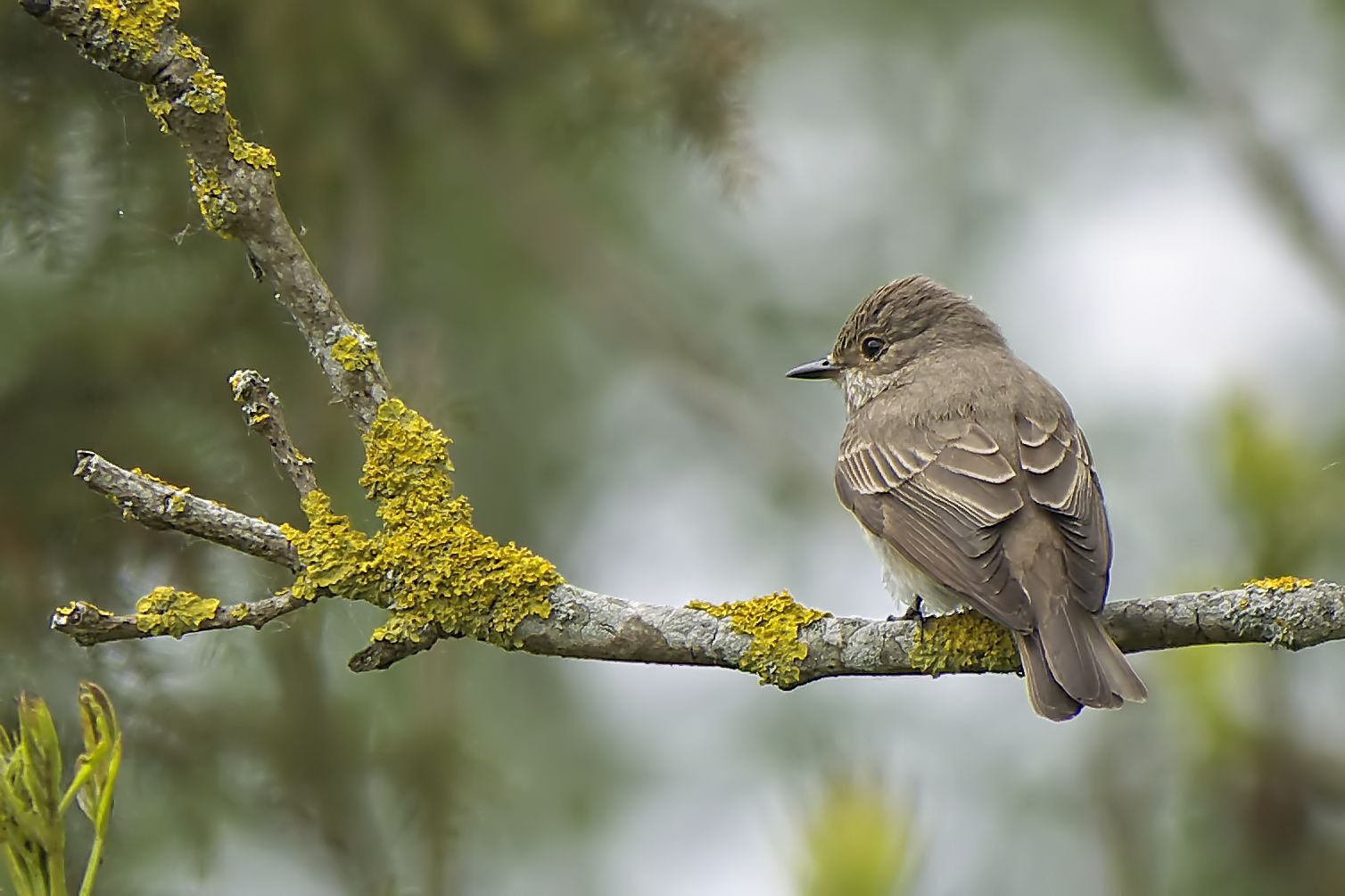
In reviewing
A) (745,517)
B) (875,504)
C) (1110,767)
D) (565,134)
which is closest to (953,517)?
(875,504)

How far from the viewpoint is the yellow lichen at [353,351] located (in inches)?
127

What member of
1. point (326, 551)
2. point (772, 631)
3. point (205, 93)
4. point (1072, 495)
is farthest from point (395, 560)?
point (1072, 495)

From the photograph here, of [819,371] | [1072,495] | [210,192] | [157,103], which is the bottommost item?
[210,192]

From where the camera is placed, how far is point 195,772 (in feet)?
12.5

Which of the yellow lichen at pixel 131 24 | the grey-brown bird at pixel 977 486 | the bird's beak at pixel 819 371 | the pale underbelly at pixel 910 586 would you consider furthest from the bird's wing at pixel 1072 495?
the yellow lichen at pixel 131 24

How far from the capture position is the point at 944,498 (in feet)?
14.4

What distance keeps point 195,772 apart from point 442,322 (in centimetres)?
222

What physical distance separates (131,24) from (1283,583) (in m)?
2.52

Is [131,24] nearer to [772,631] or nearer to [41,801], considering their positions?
[41,801]

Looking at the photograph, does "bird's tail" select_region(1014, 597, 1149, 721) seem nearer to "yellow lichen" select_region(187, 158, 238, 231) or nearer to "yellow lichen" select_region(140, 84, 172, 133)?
"yellow lichen" select_region(187, 158, 238, 231)

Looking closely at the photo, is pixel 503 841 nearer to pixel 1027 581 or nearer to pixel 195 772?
pixel 195 772

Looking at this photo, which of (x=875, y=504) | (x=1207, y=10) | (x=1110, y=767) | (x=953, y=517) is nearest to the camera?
(x=1110, y=767)

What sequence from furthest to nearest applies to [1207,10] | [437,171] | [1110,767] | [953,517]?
[1207,10] < [437,171] < [953,517] < [1110,767]

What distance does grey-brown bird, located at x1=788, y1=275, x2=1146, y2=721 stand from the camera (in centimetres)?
365
